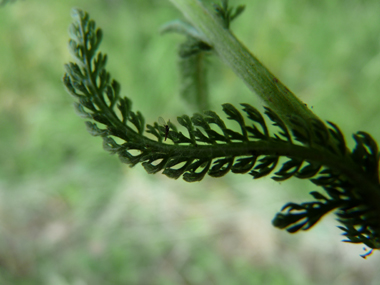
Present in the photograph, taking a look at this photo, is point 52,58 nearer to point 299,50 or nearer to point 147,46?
point 147,46

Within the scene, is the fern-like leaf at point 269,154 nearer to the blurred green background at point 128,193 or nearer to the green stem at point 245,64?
the green stem at point 245,64

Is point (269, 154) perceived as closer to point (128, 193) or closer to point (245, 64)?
point (245, 64)

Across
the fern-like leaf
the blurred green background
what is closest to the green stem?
the fern-like leaf

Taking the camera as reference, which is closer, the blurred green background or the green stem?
the green stem

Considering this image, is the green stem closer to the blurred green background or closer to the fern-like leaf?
the fern-like leaf

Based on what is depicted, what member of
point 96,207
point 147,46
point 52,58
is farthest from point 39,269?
point 147,46

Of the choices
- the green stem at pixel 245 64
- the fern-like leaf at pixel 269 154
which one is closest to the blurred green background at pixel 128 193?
the green stem at pixel 245 64
